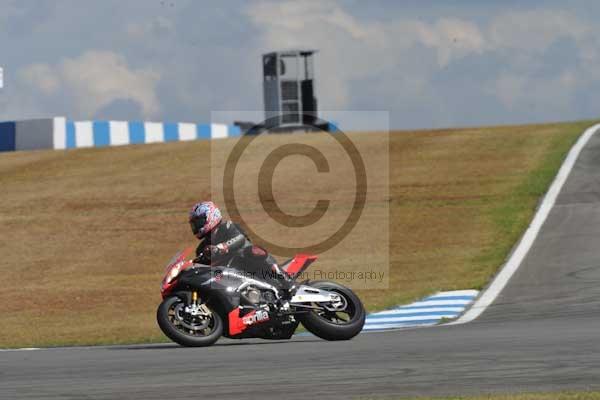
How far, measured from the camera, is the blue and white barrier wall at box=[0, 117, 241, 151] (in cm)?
6044

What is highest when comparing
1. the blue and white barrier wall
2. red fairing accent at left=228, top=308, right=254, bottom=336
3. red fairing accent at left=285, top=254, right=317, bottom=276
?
the blue and white barrier wall

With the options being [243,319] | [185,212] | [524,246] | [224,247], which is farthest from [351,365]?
[185,212]

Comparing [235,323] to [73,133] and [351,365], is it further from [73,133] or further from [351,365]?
[73,133]

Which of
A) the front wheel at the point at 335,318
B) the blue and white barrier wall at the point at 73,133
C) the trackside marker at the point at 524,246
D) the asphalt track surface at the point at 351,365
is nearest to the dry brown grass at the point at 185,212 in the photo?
the trackside marker at the point at 524,246

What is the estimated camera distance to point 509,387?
317 inches

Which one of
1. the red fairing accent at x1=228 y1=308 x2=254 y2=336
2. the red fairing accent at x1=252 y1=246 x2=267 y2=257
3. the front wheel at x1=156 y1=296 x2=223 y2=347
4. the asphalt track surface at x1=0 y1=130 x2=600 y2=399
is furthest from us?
the red fairing accent at x1=252 y1=246 x2=267 y2=257

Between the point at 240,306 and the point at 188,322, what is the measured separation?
0.64m

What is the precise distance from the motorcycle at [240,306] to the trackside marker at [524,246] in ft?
10.8

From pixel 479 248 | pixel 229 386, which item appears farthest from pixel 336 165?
pixel 229 386

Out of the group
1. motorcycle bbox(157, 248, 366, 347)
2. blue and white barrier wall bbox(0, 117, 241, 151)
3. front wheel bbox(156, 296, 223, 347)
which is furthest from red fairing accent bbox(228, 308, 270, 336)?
blue and white barrier wall bbox(0, 117, 241, 151)

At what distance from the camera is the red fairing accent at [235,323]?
12.8 metres

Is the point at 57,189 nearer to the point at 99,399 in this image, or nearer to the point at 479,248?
the point at 479,248

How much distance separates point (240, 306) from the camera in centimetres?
1287

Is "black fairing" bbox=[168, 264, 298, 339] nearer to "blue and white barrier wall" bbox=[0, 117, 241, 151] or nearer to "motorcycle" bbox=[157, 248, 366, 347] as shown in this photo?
"motorcycle" bbox=[157, 248, 366, 347]
